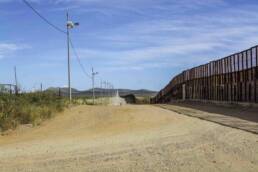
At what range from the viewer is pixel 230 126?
20.0 m

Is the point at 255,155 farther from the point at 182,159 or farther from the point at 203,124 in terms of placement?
the point at 203,124

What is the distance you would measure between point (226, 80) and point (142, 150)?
27.9 meters

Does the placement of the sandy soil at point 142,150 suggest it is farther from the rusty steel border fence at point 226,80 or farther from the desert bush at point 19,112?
the rusty steel border fence at point 226,80

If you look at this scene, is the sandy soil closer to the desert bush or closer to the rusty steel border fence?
the desert bush

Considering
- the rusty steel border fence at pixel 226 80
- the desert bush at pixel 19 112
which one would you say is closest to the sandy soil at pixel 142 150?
the desert bush at pixel 19 112

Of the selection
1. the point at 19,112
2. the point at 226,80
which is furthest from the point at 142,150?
the point at 226,80

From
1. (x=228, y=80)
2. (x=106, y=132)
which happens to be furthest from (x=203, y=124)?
(x=228, y=80)

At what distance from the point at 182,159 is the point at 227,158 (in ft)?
3.30

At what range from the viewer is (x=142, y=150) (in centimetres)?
1424

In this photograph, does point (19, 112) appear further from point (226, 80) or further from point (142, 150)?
point (226, 80)

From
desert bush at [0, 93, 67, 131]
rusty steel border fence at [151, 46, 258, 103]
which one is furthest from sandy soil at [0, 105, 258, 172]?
rusty steel border fence at [151, 46, 258, 103]

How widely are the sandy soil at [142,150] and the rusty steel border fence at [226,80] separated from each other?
12041 millimetres

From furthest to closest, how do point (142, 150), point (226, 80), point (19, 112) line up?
point (226, 80) < point (19, 112) < point (142, 150)

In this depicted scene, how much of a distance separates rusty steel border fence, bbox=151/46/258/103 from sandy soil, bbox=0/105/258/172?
12041mm
